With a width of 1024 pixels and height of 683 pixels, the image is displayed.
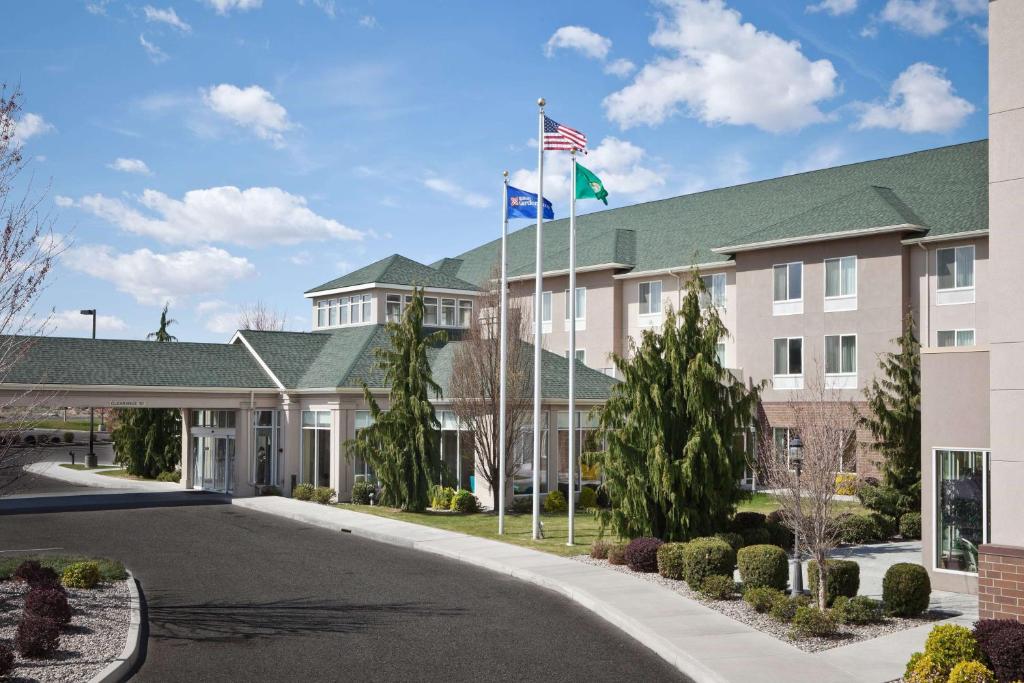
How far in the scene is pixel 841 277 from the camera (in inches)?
1628

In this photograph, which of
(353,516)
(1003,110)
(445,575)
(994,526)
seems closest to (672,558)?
(445,575)

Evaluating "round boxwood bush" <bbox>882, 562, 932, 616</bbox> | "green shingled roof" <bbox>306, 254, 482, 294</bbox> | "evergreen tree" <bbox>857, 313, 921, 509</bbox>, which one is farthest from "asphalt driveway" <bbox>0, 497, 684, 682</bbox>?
"green shingled roof" <bbox>306, 254, 482, 294</bbox>

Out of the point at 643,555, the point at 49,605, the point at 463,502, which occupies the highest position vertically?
the point at 49,605

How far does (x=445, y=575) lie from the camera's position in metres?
20.3

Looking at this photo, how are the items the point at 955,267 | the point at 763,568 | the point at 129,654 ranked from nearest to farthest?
1. the point at 129,654
2. the point at 763,568
3. the point at 955,267

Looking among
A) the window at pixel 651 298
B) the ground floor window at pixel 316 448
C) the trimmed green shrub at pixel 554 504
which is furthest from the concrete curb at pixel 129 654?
the window at pixel 651 298

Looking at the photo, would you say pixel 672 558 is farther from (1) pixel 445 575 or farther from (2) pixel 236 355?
(2) pixel 236 355

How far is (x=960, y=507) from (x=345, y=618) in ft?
37.3

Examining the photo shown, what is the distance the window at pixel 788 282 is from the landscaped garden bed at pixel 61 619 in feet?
105

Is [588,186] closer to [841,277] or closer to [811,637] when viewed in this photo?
[811,637]

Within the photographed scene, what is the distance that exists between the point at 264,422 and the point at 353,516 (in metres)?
10.9


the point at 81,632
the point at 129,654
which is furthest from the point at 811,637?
the point at 81,632

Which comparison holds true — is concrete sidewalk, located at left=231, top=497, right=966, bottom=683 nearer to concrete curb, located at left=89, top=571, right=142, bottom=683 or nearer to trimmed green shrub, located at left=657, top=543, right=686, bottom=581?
trimmed green shrub, located at left=657, top=543, right=686, bottom=581

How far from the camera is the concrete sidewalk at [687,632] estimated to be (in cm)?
1264
